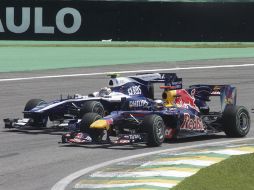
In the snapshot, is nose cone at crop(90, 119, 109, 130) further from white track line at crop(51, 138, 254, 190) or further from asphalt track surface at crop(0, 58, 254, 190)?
white track line at crop(51, 138, 254, 190)

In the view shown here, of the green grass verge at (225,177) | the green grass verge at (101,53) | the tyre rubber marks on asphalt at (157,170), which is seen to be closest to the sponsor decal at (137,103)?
the tyre rubber marks on asphalt at (157,170)

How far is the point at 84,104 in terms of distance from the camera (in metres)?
18.4

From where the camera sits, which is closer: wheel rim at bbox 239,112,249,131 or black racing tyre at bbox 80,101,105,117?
wheel rim at bbox 239,112,249,131

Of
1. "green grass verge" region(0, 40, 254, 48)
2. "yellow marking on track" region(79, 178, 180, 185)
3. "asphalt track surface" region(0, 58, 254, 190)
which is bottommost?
"yellow marking on track" region(79, 178, 180, 185)

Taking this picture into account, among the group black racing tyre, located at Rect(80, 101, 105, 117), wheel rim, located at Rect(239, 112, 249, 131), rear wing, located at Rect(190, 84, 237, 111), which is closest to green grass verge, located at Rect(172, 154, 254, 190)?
wheel rim, located at Rect(239, 112, 249, 131)

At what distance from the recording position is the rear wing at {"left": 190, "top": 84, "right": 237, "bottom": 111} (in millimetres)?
18297

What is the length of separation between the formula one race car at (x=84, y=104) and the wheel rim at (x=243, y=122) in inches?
76.5

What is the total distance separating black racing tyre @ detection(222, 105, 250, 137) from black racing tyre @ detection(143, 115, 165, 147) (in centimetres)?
170

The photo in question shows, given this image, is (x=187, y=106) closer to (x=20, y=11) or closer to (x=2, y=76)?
(x=2, y=76)

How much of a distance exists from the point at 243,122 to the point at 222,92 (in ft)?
2.79

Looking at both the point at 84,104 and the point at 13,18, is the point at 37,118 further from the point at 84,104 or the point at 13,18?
the point at 13,18

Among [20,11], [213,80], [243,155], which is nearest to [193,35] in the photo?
[20,11]

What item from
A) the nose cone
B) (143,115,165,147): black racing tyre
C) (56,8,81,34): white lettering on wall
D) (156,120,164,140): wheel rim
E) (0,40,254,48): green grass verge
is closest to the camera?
(143,115,165,147): black racing tyre

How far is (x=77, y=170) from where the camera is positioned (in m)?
14.0
